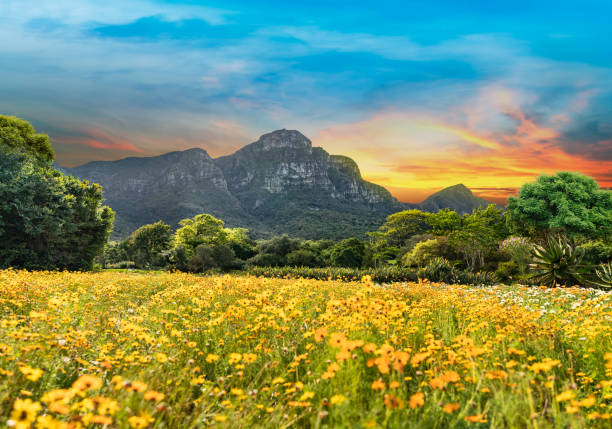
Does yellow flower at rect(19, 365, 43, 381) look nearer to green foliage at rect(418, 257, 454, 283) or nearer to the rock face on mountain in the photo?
Result: green foliage at rect(418, 257, 454, 283)

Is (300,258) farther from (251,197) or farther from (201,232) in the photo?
(251,197)

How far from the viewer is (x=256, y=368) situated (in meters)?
3.93

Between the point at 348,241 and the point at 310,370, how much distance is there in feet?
121

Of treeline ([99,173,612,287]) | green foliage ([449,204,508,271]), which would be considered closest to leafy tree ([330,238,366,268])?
treeline ([99,173,612,287])

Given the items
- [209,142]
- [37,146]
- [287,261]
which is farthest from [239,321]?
[209,142]

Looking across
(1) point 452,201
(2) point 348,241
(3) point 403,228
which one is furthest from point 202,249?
(1) point 452,201

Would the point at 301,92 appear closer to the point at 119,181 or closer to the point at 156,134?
the point at 156,134

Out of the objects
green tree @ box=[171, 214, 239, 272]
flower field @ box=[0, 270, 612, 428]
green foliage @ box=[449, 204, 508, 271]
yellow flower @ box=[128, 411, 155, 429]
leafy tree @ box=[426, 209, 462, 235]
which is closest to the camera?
Answer: yellow flower @ box=[128, 411, 155, 429]

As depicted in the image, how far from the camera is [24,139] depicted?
22.4 metres

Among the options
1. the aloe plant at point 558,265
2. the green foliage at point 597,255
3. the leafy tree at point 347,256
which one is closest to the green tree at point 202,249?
the leafy tree at point 347,256

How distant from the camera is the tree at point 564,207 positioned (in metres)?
30.7

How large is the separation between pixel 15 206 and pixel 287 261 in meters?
21.2

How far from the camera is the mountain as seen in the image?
16038cm

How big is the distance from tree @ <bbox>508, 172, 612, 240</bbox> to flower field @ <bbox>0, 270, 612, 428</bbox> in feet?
101
